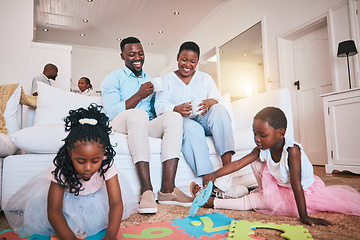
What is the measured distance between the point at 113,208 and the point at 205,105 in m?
0.89

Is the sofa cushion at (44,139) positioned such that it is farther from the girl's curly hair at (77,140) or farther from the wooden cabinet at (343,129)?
the wooden cabinet at (343,129)

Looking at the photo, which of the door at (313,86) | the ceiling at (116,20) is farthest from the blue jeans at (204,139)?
the ceiling at (116,20)

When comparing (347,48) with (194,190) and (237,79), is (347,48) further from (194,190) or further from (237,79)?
(237,79)

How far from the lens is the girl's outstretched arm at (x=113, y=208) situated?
0.82 metres

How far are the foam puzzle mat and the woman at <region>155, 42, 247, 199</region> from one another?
0.40 m

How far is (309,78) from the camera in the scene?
370 centimetres

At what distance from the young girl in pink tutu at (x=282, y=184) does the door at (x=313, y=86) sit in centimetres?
259

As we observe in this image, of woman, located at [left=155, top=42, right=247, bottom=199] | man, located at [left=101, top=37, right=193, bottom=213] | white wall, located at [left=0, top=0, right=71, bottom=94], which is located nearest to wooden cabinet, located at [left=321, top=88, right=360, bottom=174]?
woman, located at [left=155, top=42, right=247, bottom=199]

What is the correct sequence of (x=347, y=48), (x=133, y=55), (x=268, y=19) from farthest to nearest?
1. (x=268, y=19)
2. (x=347, y=48)
3. (x=133, y=55)

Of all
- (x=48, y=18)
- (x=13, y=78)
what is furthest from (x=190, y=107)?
(x=48, y=18)

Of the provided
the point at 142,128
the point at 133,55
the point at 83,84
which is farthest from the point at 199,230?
the point at 83,84

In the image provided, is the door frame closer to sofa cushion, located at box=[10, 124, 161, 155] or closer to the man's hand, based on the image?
the man's hand

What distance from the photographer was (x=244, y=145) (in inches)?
70.4

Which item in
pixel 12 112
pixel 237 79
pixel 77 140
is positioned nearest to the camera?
pixel 77 140
